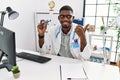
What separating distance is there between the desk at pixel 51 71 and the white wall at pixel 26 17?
1.34 meters

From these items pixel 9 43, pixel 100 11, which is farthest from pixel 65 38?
pixel 100 11

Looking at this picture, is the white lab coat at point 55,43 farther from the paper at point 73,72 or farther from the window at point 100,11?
the window at point 100,11

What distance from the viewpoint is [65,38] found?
1.96 meters

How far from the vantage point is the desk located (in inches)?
48.7

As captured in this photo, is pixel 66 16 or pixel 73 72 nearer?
pixel 73 72

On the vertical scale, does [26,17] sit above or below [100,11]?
below

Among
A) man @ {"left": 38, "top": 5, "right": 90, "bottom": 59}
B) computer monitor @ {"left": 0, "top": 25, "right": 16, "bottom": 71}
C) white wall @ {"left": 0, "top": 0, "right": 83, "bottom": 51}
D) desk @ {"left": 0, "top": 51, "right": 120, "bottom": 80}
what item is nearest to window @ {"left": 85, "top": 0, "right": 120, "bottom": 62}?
white wall @ {"left": 0, "top": 0, "right": 83, "bottom": 51}

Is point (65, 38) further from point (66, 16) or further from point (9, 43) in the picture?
point (9, 43)

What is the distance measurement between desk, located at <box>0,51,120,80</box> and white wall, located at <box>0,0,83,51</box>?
134 centimetres

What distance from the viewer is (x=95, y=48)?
312cm

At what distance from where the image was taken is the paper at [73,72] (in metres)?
1.20

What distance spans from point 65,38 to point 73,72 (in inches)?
28.8

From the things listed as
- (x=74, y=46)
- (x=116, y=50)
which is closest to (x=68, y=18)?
(x=74, y=46)

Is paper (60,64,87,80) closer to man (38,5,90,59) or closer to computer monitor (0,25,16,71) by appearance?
man (38,5,90,59)
